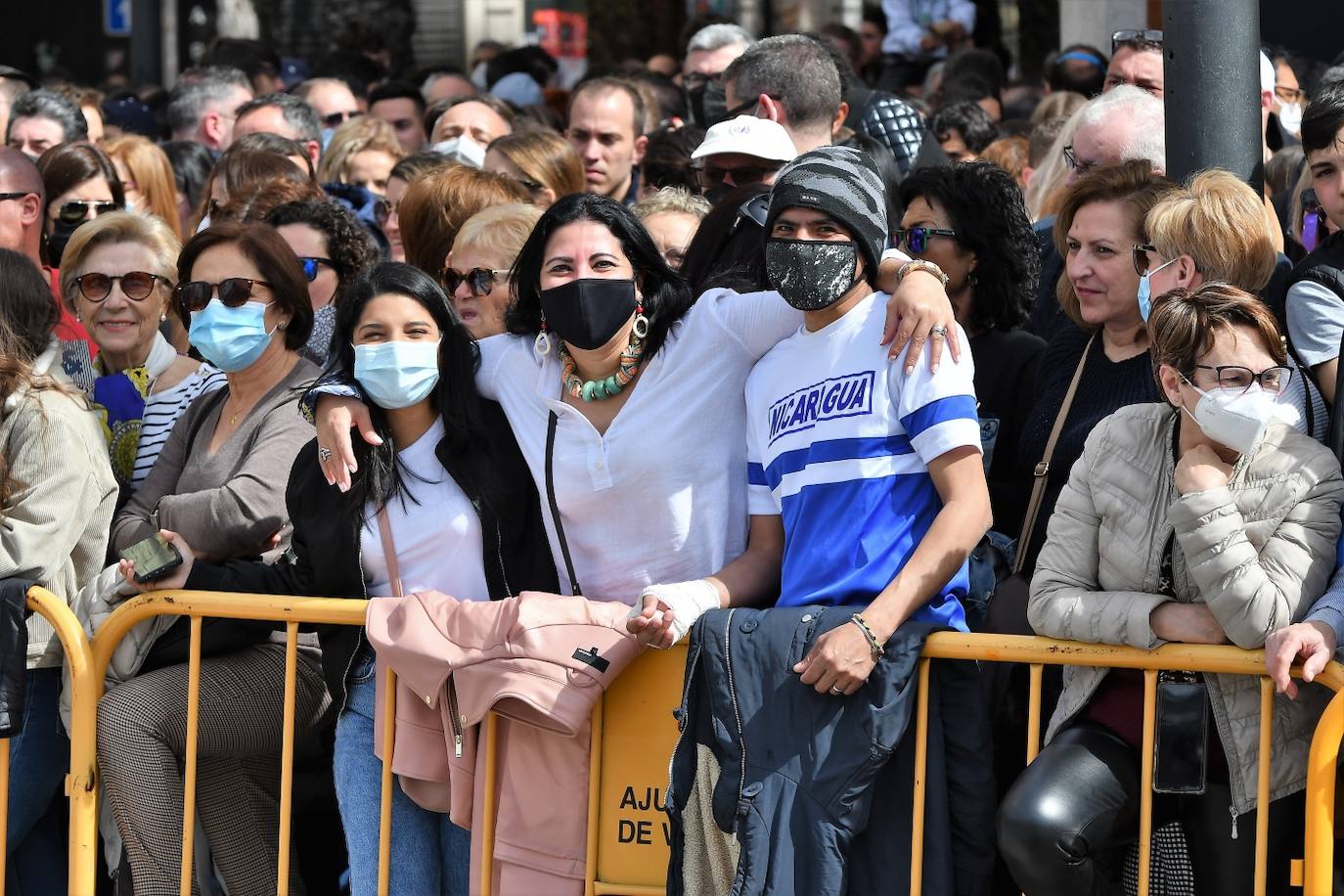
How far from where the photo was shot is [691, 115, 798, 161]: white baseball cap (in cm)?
607

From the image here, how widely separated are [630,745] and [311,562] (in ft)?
3.18

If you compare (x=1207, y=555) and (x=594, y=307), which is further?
(x=594, y=307)

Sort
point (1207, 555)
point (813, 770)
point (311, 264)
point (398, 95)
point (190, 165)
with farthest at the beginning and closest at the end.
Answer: point (398, 95) < point (190, 165) < point (311, 264) < point (813, 770) < point (1207, 555)

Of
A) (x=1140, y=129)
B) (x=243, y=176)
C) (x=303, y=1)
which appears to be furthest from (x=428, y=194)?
(x=303, y=1)

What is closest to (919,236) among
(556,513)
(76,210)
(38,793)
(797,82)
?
(556,513)

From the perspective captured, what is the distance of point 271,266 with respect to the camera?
510cm

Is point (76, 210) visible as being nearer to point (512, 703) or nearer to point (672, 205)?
point (672, 205)

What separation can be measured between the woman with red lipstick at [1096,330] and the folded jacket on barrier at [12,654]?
2.53 m

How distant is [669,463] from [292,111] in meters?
5.61

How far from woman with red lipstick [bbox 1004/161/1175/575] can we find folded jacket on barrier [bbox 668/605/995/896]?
28.0 inches

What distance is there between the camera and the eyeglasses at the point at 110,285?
5.82 m

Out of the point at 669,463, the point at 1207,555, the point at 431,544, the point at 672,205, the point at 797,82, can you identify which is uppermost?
the point at 797,82

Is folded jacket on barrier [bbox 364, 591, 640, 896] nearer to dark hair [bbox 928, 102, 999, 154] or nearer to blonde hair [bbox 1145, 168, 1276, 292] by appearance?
blonde hair [bbox 1145, 168, 1276, 292]

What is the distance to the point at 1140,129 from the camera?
225 inches
